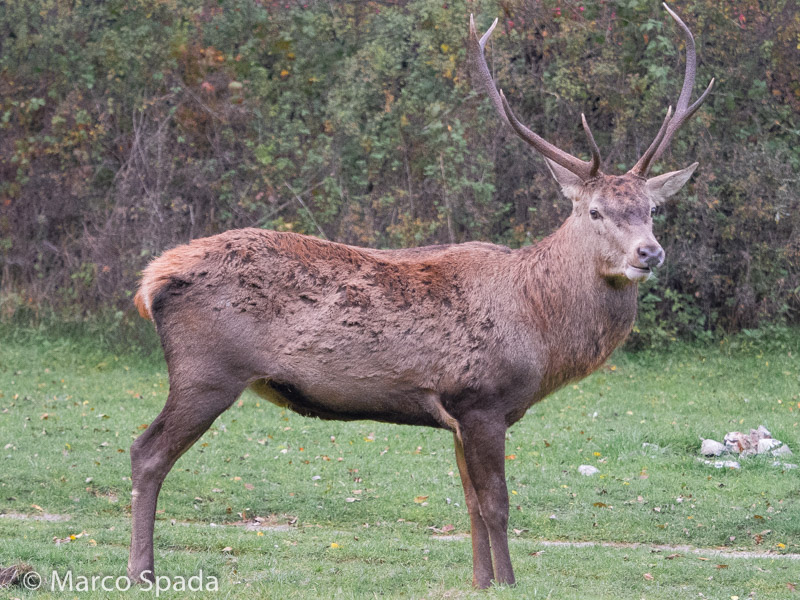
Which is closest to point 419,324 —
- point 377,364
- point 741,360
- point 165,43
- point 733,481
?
point 377,364

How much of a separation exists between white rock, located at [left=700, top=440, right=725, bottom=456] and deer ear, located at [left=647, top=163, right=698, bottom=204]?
13.1ft

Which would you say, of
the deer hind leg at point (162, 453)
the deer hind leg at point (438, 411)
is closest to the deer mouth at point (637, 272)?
the deer hind leg at point (438, 411)

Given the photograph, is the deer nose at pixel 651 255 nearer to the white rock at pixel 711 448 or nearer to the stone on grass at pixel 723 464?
the stone on grass at pixel 723 464

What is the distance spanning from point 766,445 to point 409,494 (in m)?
3.46

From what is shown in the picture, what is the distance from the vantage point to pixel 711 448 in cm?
962

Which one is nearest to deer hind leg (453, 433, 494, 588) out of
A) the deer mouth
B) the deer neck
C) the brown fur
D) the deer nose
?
the brown fur

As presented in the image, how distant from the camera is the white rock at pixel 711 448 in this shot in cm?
959

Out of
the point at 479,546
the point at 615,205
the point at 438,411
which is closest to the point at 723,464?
the point at 479,546

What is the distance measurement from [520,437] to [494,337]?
4.77 metres

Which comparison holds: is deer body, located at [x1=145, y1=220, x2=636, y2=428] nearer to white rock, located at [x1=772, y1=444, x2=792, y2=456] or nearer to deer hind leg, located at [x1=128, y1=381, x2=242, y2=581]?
deer hind leg, located at [x1=128, y1=381, x2=242, y2=581]

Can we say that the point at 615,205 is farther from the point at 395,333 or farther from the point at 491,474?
the point at 491,474

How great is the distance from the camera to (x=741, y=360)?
44.0 feet

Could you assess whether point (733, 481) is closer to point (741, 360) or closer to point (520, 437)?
point (520, 437)

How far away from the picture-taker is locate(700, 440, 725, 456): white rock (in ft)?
31.4
